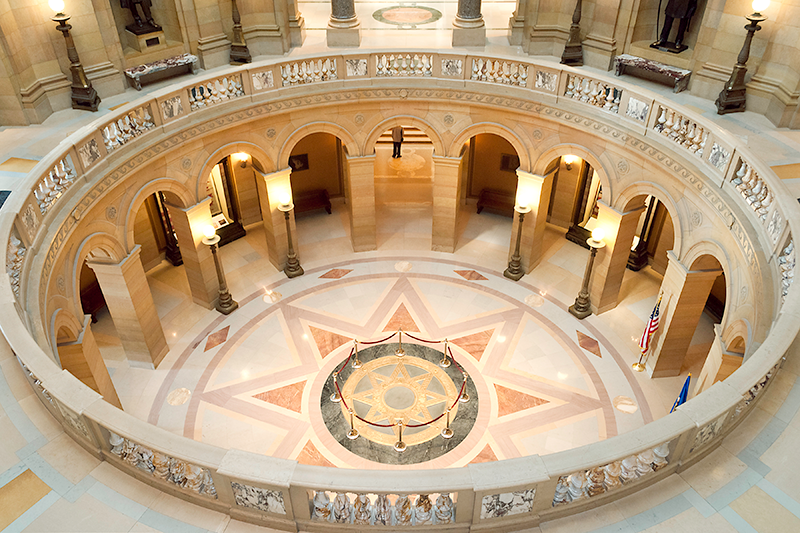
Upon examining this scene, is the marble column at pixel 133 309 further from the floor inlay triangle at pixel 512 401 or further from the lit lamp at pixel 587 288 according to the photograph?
the lit lamp at pixel 587 288

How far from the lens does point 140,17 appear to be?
16.9 m

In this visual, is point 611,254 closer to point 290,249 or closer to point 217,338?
point 290,249

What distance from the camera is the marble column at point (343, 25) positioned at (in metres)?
17.9

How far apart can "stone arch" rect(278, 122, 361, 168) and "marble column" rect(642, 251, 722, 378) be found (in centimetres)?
946

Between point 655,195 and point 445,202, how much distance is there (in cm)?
648

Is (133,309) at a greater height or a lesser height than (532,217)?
lesser

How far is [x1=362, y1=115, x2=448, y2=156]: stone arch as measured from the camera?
17656 mm

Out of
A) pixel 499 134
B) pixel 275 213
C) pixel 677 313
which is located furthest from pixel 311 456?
pixel 499 134

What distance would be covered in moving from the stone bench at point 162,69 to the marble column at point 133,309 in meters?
5.09

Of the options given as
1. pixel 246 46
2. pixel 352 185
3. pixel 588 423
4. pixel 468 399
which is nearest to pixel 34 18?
pixel 246 46

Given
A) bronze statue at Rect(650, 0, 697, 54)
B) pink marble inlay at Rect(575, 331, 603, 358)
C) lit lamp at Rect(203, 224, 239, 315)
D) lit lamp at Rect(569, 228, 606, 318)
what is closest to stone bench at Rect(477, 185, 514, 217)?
lit lamp at Rect(569, 228, 606, 318)

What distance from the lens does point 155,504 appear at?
703cm

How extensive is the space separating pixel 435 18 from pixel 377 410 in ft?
A: 49.0

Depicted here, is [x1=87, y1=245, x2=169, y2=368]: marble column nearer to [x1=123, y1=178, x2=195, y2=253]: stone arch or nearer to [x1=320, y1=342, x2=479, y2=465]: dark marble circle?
[x1=123, y1=178, x2=195, y2=253]: stone arch
